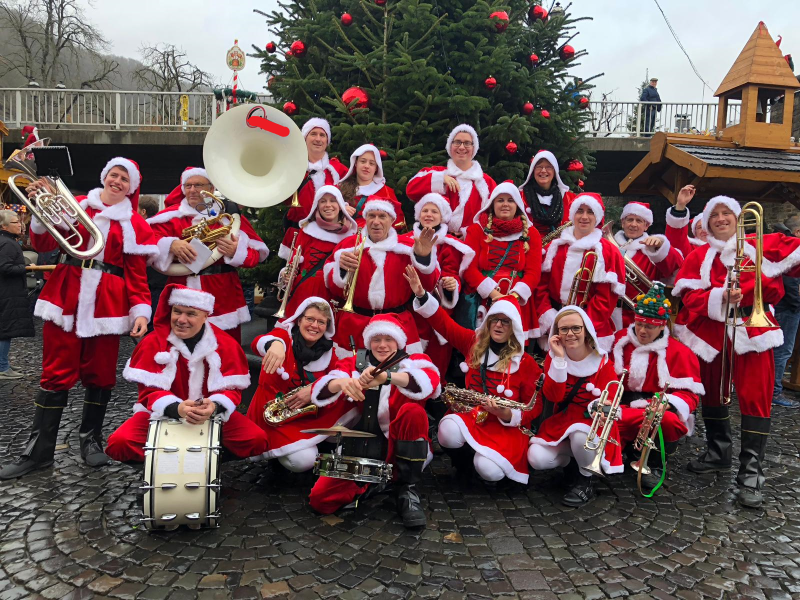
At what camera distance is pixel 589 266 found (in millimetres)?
4961

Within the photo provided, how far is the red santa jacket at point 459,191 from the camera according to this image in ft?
18.2

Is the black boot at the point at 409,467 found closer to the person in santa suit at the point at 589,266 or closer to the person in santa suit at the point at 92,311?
the person in santa suit at the point at 589,266

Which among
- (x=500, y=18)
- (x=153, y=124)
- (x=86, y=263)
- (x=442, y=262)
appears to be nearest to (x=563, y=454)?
(x=442, y=262)

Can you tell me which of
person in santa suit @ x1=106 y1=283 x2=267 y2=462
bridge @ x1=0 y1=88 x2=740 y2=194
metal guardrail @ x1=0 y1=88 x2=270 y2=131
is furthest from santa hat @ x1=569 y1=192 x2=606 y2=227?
metal guardrail @ x1=0 y1=88 x2=270 y2=131

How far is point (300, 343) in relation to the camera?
4.26 meters

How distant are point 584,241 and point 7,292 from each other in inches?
246

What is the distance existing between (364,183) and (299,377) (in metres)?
2.12

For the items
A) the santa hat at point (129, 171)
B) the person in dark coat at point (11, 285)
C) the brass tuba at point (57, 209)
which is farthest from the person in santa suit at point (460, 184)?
the person in dark coat at point (11, 285)

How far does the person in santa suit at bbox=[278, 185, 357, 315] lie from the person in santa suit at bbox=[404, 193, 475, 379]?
62 centimetres

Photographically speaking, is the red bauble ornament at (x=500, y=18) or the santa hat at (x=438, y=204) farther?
the red bauble ornament at (x=500, y=18)

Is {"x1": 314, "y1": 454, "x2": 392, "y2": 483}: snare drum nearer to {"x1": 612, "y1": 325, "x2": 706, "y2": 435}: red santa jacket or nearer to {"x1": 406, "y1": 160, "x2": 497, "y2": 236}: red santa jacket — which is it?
{"x1": 612, "y1": 325, "x2": 706, "y2": 435}: red santa jacket

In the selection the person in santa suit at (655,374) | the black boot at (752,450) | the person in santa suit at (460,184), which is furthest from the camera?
the person in santa suit at (460,184)

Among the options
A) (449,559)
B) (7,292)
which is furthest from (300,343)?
(7,292)

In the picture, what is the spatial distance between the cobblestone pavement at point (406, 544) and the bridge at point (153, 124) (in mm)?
13497
